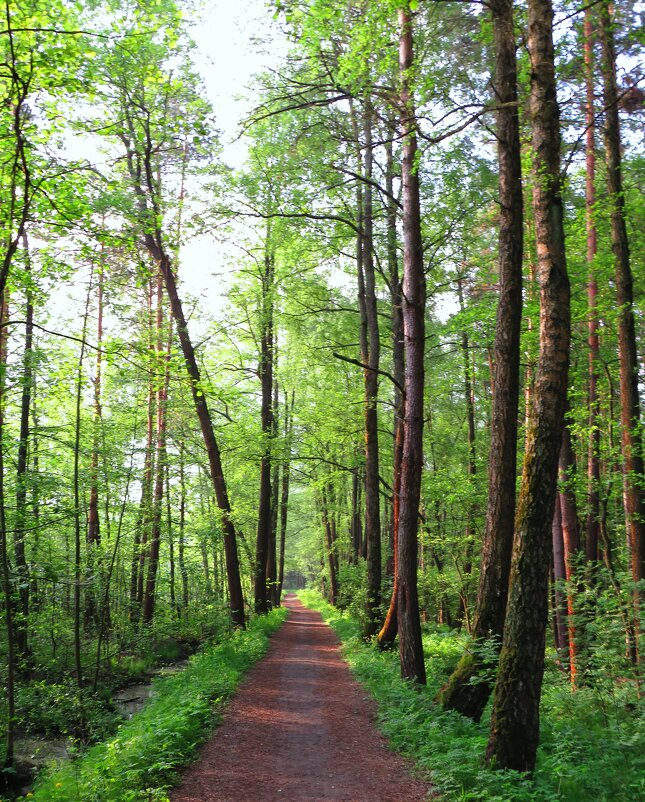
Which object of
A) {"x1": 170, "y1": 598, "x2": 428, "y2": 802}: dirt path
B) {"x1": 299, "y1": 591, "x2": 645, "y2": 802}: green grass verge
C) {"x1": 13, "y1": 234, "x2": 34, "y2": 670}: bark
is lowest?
{"x1": 170, "y1": 598, "x2": 428, "y2": 802}: dirt path

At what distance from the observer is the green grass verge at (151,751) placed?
533 cm

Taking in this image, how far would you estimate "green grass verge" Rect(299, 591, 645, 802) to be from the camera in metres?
4.85

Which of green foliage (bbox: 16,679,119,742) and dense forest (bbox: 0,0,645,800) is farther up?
dense forest (bbox: 0,0,645,800)

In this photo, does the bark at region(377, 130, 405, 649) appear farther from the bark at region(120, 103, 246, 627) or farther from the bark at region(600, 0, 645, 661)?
the bark at region(120, 103, 246, 627)

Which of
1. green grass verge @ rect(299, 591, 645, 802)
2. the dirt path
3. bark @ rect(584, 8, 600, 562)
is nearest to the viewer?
green grass verge @ rect(299, 591, 645, 802)

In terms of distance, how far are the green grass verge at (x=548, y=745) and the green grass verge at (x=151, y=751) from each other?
8.49 feet

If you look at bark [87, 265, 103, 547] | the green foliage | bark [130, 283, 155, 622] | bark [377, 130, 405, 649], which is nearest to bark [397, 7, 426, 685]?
bark [377, 130, 405, 649]

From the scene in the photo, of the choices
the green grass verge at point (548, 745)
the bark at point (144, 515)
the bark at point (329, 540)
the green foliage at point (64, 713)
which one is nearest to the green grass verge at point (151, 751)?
the green foliage at point (64, 713)

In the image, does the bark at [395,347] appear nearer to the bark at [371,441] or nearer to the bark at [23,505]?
the bark at [371,441]

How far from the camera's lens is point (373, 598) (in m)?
14.3

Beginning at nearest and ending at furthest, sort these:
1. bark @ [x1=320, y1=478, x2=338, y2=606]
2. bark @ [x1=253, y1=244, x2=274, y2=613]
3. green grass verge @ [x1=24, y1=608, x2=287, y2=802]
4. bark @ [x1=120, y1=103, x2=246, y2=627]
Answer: green grass verge @ [x1=24, y1=608, x2=287, y2=802] < bark @ [x1=120, y1=103, x2=246, y2=627] < bark @ [x1=253, y1=244, x2=274, y2=613] < bark @ [x1=320, y1=478, x2=338, y2=606]

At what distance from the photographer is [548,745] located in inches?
237

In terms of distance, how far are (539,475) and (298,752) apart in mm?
4779

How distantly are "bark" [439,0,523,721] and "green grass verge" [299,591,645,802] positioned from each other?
1.61 feet
